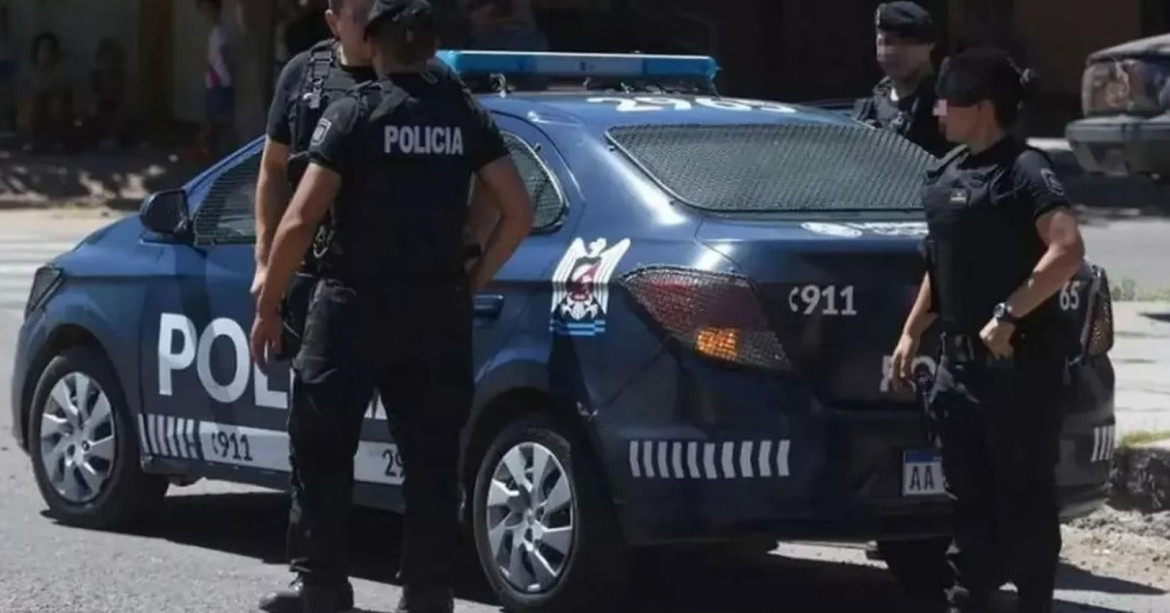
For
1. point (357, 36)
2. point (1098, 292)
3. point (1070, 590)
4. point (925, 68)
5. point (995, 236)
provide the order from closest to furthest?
point (995, 236) → point (357, 36) → point (1098, 292) → point (1070, 590) → point (925, 68)

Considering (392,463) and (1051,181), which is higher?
(1051,181)

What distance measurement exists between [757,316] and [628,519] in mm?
661

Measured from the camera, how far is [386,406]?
653cm

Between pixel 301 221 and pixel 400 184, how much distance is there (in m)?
0.27

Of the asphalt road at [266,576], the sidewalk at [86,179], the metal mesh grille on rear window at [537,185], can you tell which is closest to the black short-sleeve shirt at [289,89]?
the metal mesh grille on rear window at [537,185]

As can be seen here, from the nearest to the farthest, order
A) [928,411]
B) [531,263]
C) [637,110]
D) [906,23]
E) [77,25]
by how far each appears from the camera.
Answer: [928,411] → [531,263] → [637,110] → [906,23] → [77,25]

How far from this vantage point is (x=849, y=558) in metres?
8.58

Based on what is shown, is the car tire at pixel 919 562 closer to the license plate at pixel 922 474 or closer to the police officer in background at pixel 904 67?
the license plate at pixel 922 474

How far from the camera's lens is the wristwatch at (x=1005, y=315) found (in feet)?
20.2

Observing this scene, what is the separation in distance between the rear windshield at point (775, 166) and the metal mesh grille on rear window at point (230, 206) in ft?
4.80

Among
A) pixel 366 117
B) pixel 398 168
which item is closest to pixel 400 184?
pixel 398 168

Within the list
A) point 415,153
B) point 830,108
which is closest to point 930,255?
point 415,153

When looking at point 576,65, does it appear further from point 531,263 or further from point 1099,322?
point 1099,322

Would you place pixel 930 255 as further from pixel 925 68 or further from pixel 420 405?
pixel 925 68
